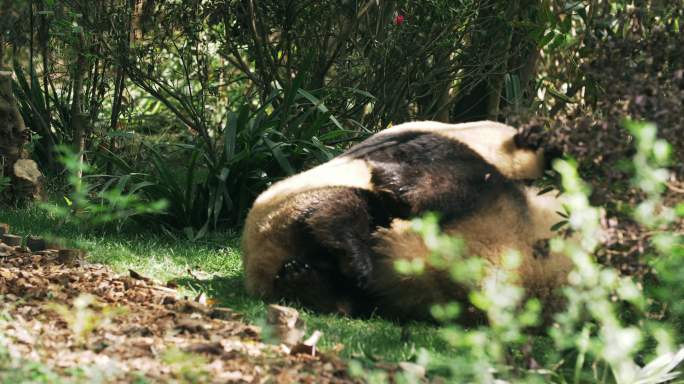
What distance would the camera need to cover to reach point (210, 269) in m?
5.68

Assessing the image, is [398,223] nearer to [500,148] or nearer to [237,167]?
[500,148]

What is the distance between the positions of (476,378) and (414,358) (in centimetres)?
49

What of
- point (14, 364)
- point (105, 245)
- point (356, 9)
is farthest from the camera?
point (356, 9)

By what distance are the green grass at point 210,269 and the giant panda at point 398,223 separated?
142 millimetres

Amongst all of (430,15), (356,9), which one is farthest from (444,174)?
(430,15)

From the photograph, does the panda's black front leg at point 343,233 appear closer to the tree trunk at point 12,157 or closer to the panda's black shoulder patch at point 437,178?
the panda's black shoulder patch at point 437,178

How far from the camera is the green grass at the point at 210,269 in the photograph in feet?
13.5

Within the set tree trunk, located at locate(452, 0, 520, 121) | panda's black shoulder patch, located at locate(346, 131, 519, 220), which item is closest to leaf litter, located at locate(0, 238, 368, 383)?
panda's black shoulder patch, located at locate(346, 131, 519, 220)

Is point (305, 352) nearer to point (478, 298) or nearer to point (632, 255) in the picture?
point (478, 298)

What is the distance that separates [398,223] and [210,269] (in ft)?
5.24

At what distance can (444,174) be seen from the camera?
15.1 feet

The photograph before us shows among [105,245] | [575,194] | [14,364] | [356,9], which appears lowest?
[105,245]

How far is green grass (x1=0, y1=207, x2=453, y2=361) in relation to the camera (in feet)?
13.5

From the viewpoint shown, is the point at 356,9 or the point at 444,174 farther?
the point at 356,9
